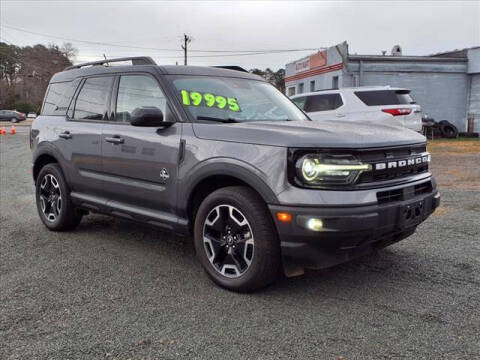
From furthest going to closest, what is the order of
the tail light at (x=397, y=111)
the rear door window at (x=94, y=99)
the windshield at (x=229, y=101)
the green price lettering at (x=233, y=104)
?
the tail light at (x=397, y=111) < the rear door window at (x=94, y=99) < the green price lettering at (x=233, y=104) < the windshield at (x=229, y=101)

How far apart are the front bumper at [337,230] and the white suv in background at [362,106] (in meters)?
8.54

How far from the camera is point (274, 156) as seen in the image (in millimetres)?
3174

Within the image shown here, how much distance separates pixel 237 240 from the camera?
3.48m

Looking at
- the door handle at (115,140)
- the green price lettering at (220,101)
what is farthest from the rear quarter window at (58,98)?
the green price lettering at (220,101)

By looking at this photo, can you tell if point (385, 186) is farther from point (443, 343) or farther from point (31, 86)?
point (31, 86)

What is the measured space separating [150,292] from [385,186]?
1.95m

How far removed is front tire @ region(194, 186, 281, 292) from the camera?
3260mm

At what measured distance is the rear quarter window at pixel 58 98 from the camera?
17.3 ft

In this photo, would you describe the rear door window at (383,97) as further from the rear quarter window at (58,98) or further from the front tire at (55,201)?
the front tire at (55,201)

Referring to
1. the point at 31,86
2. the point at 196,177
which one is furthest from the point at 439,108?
the point at 31,86

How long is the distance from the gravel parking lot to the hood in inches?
45.2

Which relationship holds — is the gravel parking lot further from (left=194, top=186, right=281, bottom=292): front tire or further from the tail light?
the tail light

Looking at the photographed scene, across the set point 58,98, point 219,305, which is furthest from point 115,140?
point 219,305

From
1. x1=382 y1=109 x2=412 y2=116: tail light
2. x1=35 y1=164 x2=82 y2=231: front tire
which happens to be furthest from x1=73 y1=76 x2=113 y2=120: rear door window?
x1=382 y1=109 x2=412 y2=116: tail light
